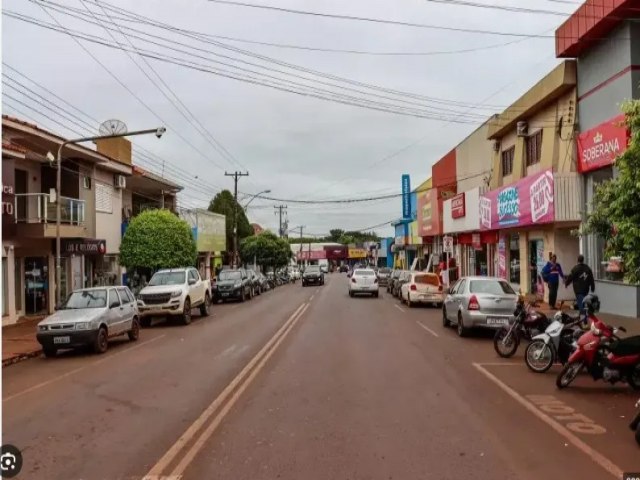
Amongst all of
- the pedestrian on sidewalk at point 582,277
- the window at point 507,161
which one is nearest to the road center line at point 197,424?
the pedestrian on sidewalk at point 582,277

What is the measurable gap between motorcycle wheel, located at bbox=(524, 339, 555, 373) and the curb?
10.7m

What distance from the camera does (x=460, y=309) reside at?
643 inches

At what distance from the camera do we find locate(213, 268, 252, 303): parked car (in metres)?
33.4

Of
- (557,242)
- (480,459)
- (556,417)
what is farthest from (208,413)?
(557,242)

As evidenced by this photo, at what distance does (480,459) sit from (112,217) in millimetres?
28552

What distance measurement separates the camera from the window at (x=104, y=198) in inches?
1169

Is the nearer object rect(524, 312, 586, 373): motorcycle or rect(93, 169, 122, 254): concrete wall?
rect(524, 312, 586, 373): motorcycle

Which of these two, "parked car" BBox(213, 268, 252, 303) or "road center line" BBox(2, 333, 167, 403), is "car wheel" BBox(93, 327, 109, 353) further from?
"parked car" BBox(213, 268, 252, 303)

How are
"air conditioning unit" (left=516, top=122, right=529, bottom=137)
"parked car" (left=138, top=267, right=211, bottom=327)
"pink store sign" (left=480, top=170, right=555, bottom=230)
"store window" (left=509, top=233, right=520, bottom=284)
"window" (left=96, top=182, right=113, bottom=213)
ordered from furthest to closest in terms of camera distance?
"window" (left=96, top=182, right=113, bottom=213), "store window" (left=509, top=233, right=520, bottom=284), "air conditioning unit" (left=516, top=122, right=529, bottom=137), "pink store sign" (left=480, top=170, right=555, bottom=230), "parked car" (left=138, top=267, right=211, bottom=327)

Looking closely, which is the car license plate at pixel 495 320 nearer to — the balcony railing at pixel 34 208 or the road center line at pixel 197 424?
the road center line at pixel 197 424

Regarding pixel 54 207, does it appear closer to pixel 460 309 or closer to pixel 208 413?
pixel 460 309

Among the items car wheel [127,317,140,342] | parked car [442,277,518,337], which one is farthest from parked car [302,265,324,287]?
parked car [442,277,518,337]

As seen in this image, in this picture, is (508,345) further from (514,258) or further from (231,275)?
(231,275)

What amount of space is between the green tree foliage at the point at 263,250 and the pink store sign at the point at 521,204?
1460 inches
